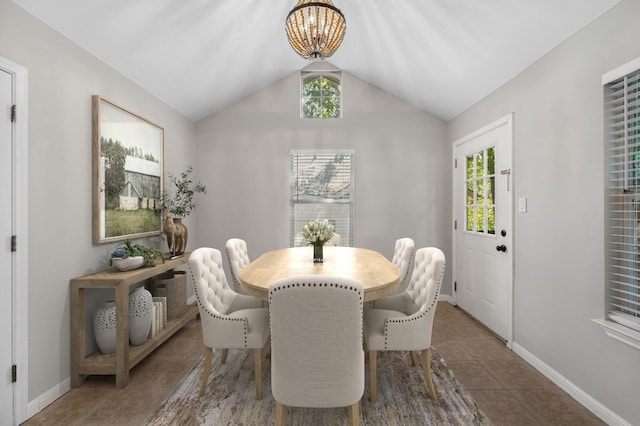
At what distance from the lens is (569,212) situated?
2.23 m

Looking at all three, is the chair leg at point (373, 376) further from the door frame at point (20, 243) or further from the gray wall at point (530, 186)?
the door frame at point (20, 243)

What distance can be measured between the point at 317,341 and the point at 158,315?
2.04m

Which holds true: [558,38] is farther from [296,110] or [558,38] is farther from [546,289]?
[296,110]

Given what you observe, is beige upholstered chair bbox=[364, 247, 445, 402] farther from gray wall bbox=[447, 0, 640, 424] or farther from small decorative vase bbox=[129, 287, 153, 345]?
small decorative vase bbox=[129, 287, 153, 345]

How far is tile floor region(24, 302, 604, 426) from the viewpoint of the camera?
194cm

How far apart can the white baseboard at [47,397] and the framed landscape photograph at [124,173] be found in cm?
98

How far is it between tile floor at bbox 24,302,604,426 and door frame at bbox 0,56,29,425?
24 cm

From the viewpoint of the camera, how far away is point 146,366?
8.46 feet

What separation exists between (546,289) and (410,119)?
2.72 metres

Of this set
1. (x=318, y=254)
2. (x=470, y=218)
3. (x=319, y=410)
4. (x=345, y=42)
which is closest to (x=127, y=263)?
(x=318, y=254)

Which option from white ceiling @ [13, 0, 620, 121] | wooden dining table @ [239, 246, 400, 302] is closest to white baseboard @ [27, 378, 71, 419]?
wooden dining table @ [239, 246, 400, 302]

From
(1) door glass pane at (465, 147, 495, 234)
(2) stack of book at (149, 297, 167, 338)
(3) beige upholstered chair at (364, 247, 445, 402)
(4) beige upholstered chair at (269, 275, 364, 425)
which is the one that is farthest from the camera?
(1) door glass pane at (465, 147, 495, 234)

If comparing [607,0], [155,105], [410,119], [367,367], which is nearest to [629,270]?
[607,0]

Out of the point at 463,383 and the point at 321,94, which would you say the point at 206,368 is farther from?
the point at 321,94
